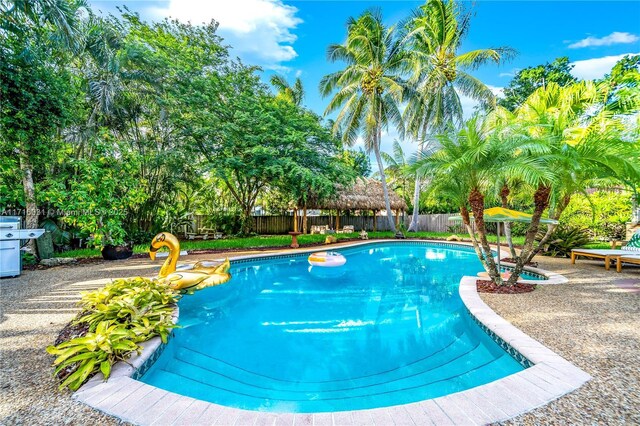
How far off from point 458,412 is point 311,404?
4.55 feet

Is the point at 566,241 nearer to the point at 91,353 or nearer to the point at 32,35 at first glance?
the point at 91,353

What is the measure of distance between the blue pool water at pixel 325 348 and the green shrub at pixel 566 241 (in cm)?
558

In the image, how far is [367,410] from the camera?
7.18 ft

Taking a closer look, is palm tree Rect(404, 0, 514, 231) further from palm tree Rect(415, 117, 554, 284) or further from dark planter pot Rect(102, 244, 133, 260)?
dark planter pot Rect(102, 244, 133, 260)

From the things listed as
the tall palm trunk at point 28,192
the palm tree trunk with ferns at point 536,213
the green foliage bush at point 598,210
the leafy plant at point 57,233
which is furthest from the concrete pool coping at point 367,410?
the green foliage bush at point 598,210

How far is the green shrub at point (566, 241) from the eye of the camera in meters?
9.98

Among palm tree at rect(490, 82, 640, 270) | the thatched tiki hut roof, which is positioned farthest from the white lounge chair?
the thatched tiki hut roof

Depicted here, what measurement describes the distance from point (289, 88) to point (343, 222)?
10690 millimetres

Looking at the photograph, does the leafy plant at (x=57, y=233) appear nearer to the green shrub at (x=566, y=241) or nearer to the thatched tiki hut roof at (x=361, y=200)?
the thatched tiki hut roof at (x=361, y=200)

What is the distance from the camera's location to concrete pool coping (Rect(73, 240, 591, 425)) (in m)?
2.04

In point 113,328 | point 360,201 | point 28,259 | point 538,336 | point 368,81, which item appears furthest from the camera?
point 360,201

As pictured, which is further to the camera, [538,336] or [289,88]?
[289,88]

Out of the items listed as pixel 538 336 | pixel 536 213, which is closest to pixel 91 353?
pixel 538 336

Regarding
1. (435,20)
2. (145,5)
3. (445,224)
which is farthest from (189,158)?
(445,224)
